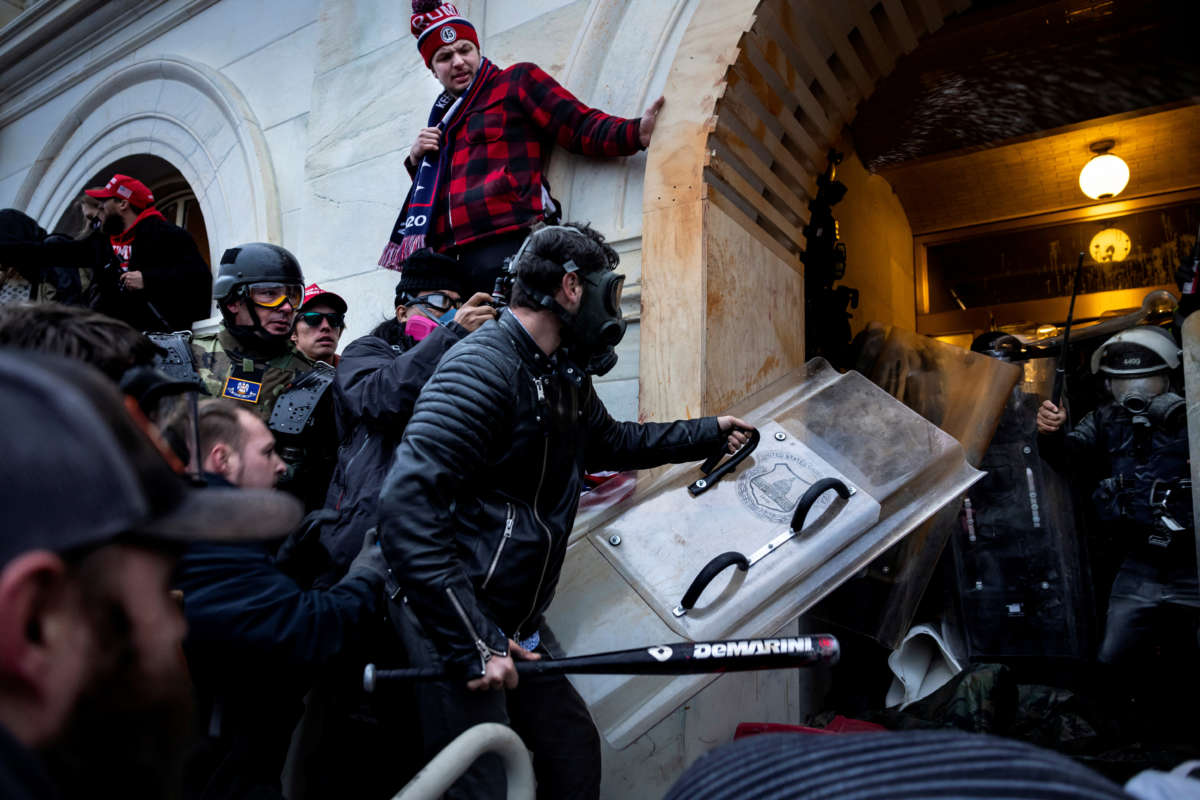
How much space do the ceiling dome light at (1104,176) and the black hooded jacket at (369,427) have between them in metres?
5.35

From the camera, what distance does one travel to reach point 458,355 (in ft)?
7.20

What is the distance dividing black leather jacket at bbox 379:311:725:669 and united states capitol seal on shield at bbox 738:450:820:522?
54cm

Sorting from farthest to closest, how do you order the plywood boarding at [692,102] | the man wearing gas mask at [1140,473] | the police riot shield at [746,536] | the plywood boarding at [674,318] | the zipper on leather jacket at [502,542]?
the man wearing gas mask at [1140,473]
the plywood boarding at [692,102]
the plywood boarding at [674,318]
the police riot shield at [746,536]
the zipper on leather jacket at [502,542]

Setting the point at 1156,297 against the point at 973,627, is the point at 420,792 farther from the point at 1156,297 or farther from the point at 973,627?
the point at 1156,297

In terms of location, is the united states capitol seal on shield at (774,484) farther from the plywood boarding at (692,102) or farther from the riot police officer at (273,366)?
the riot police officer at (273,366)

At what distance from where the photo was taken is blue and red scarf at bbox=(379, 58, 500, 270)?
12.8 feet

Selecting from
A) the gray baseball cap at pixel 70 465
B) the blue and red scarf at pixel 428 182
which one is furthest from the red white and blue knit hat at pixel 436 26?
the gray baseball cap at pixel 70 465

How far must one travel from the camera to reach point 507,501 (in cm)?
217

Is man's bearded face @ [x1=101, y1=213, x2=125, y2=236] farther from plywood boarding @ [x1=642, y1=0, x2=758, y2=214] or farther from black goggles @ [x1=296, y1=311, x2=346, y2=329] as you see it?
plywood boarding @ [x1=642, y1=0, x2=758, y2=214]

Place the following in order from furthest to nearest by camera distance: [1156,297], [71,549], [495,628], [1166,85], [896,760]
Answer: [1166,85] < [1156,297] < [495,628] < [896,760] < [71,549]

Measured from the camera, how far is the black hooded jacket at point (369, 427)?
251 centimetres

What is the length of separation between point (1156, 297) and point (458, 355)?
14.5 feet

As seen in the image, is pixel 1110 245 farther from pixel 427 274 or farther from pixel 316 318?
pixel 316 318

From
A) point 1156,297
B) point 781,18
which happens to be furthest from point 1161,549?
point 781,18
